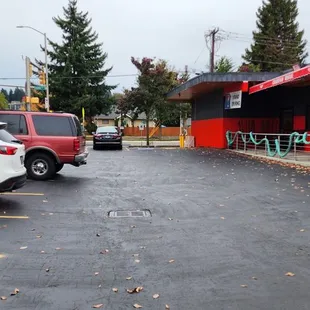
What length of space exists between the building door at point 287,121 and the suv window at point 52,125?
639 inches

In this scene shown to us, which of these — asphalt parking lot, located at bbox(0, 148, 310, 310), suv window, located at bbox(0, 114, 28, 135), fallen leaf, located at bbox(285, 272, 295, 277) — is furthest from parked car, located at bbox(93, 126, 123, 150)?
fallen leaf, located at bbox(285, 272, 295, 277)

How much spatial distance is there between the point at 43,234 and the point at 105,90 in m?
51.8

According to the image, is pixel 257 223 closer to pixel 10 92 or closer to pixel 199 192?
pixel 199 192

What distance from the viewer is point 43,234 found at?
6.27 meters

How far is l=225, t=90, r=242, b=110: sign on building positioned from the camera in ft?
75.7

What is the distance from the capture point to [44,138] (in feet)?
38.6

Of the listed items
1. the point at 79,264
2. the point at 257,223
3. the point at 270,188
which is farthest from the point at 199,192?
the point at 79,264

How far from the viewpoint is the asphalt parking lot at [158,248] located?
404 cm

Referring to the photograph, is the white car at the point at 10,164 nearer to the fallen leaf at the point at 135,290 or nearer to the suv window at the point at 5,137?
the suv window at the point at 5,137

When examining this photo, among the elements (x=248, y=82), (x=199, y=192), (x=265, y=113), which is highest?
(x=248, y=82)

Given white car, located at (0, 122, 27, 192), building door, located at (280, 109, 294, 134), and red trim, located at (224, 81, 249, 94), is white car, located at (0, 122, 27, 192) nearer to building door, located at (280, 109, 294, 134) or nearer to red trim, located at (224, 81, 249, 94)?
red trim, located at (224, 81, 249, 94)

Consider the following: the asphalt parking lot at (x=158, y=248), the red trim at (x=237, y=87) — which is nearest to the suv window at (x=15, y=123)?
the asphalt parking lot at (x=158, y=248)

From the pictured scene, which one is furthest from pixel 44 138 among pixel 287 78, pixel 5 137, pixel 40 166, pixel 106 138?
pixel 106 138

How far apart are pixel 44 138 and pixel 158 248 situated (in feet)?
23.5
